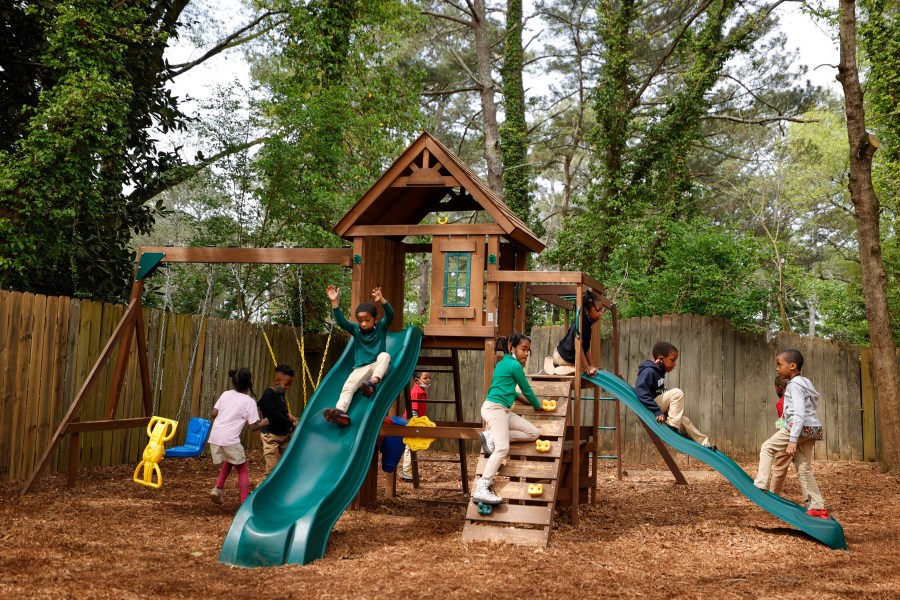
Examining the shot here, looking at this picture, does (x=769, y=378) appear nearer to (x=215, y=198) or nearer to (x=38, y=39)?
(x=215, y=198)

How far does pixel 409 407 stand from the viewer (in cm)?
1075

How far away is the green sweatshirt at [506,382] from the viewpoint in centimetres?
782

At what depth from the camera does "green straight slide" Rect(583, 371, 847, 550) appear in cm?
738

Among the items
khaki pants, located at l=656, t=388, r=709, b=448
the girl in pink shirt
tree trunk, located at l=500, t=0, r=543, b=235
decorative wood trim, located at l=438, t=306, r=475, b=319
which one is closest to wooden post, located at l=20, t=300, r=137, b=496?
the girl in pink shirt

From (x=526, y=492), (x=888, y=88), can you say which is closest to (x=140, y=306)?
(x=526, y=492)

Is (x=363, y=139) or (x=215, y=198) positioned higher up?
(x=363, y=139)

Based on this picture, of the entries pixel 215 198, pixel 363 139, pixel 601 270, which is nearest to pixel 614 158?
pixel 601 270

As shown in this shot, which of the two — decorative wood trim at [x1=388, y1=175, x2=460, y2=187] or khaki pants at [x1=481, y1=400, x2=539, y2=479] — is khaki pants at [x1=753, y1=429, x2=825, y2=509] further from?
decorative wood trim at [x1=388, y1=175, x2=460, y2=187]

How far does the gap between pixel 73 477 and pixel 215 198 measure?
7.42 m

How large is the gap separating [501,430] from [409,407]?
10.4 ft

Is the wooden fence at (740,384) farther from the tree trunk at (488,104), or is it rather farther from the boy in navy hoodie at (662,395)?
the tree trunk at (488,104)

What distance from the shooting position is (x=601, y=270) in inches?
753

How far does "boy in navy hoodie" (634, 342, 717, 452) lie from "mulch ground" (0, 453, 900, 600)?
1015mm

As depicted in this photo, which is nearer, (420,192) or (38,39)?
(420,192)
